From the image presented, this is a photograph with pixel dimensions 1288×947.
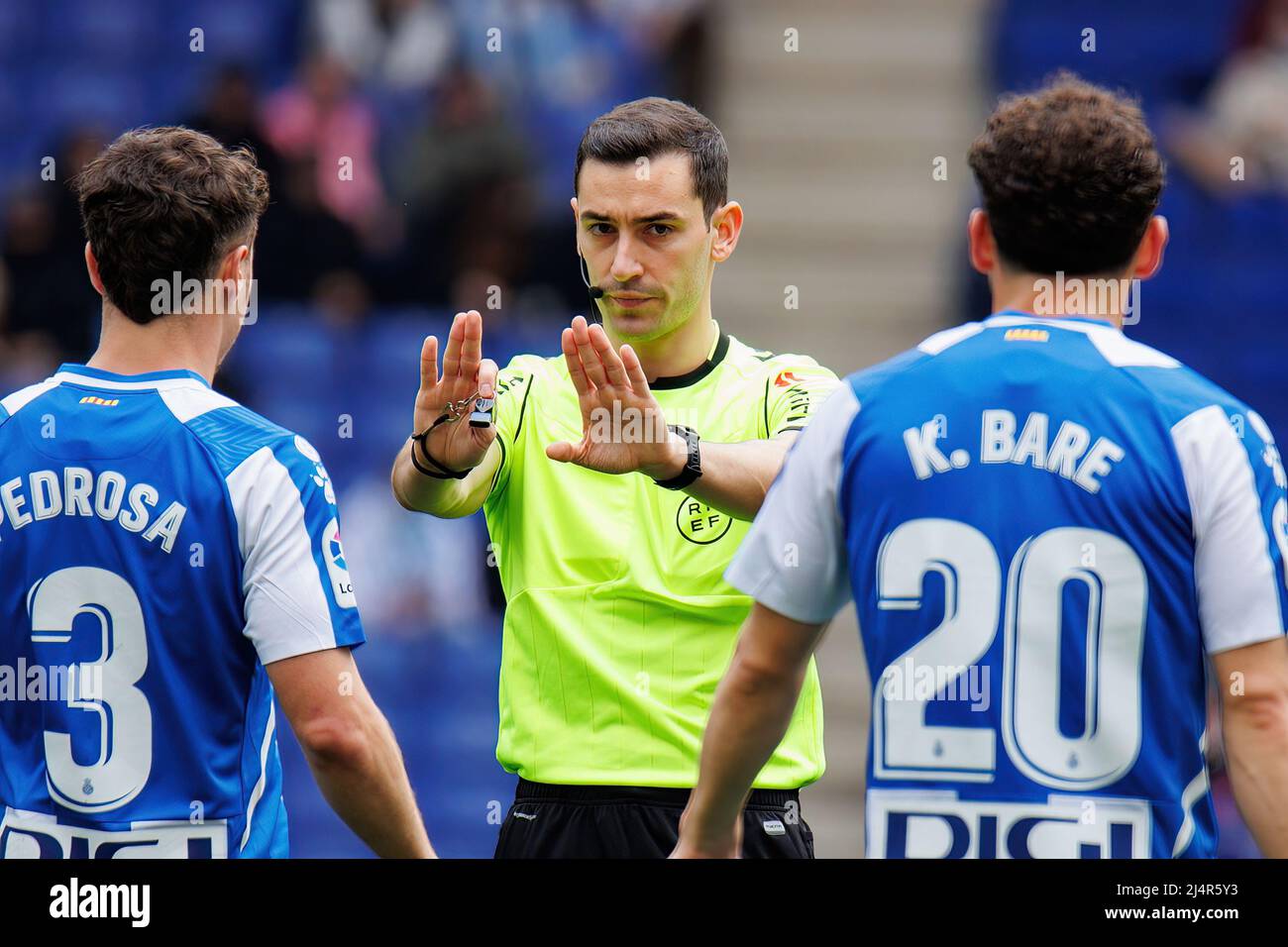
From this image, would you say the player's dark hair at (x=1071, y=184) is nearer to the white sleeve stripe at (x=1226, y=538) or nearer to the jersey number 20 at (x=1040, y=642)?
the white sleeve stripe at (x=1226, y=538)

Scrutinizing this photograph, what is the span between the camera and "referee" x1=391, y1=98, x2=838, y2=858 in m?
3.57

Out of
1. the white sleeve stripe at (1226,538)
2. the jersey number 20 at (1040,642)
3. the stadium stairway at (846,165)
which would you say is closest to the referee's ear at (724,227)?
the jersey number 20 at (1040,642)

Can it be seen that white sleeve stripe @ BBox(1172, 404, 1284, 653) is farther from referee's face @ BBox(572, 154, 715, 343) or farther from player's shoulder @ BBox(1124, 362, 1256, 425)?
referee's face @ BBox(572, 154, 715, 343)

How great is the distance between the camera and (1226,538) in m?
2.72

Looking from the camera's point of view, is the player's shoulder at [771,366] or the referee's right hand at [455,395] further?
the player's shoulder at [771,366]

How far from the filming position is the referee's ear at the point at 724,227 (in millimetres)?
4048

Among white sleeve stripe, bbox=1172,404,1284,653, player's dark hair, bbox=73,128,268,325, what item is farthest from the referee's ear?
white sleeve stripe, bbox=1172,404,1284,653

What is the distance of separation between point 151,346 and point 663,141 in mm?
1287

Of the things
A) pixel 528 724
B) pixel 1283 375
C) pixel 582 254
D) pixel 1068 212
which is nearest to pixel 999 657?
pixel 1068 212

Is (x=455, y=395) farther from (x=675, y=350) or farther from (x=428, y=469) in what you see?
(x=675, y=350)

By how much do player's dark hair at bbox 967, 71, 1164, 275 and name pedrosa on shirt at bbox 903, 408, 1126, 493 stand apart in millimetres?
296

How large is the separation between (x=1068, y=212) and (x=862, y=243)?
7710mm

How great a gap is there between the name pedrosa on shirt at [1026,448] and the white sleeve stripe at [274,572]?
1.15 metres

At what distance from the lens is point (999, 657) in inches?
109
